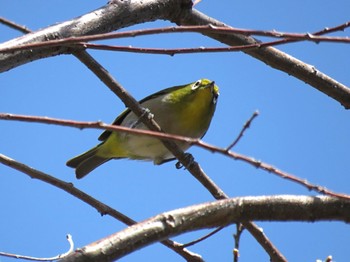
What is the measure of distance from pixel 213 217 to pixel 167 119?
9.56ft

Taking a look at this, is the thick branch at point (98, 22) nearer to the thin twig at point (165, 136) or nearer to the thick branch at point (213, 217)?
the thin twig at point (165, 136)

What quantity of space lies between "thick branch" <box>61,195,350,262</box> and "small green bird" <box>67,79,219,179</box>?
8.47 ft

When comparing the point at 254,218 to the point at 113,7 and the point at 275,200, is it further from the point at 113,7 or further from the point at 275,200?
the point at 113,7

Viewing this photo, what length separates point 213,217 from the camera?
82.0 inches

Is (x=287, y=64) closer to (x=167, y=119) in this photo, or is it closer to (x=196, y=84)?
(x=167, y=119)

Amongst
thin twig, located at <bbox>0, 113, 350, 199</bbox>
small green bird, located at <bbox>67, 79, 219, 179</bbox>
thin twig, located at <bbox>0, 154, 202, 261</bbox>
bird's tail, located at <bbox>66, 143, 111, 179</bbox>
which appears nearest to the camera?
thin twig, located at <bbox>0, 113, 350, 199</bbox>

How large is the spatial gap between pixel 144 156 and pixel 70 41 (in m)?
3.32

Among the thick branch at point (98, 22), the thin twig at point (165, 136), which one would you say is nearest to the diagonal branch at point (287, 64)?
the thick branch at point (98, 22)

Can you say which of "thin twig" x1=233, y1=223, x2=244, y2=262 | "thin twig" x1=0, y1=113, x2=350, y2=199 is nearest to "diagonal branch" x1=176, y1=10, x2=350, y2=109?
"thin twig" x1=233, y1=223, x2=244, y2=262

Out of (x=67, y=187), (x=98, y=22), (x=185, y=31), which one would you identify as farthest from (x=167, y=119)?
(x=185, y=31)

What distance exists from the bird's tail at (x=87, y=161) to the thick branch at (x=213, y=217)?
3.41m

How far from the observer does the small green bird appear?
4.97 m

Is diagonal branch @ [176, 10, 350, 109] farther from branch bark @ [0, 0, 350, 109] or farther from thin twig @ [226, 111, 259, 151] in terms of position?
thin twig @ [226, 111, 259, 151]

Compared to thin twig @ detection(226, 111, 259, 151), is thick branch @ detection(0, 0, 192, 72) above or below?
above
